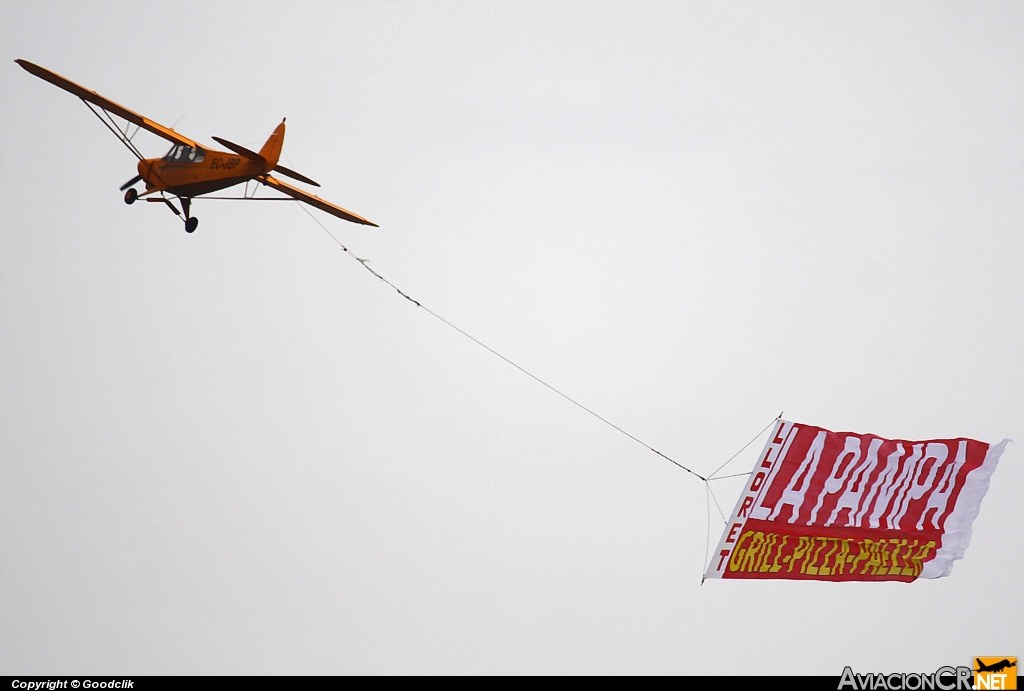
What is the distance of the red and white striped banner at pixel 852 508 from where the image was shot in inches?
1214

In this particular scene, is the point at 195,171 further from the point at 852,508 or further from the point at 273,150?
the point at 852,508

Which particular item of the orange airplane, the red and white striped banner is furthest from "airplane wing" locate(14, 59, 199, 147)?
the red and white striped banner

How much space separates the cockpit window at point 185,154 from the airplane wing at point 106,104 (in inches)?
6.1

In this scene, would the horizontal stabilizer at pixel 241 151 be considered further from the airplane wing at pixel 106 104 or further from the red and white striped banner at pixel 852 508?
the red and white striped banner at pixel 852 508

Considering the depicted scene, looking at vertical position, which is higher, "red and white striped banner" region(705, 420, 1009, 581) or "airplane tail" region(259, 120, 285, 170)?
"airplane tail" region(259, 120, 285, 170)

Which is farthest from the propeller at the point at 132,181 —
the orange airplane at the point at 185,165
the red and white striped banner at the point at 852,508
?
the red and white striped banner at the point at 852,508

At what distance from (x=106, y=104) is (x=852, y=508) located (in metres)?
25.3

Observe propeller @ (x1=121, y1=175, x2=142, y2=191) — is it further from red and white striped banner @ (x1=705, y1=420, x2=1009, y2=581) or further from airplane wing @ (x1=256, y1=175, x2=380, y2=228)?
red and white striped banner @ (x1=705, y1=420, x2=1009, y2=581)

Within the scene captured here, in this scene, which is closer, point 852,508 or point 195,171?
point 852,508

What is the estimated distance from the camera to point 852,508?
33375 mm

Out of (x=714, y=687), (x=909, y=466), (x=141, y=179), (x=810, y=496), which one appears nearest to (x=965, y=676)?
(x=909, y=466)

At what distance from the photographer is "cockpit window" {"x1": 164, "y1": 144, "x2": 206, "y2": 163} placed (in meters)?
35.4

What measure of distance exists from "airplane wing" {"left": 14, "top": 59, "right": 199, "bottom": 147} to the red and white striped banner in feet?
64.7

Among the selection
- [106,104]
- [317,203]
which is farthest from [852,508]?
[106,104]
